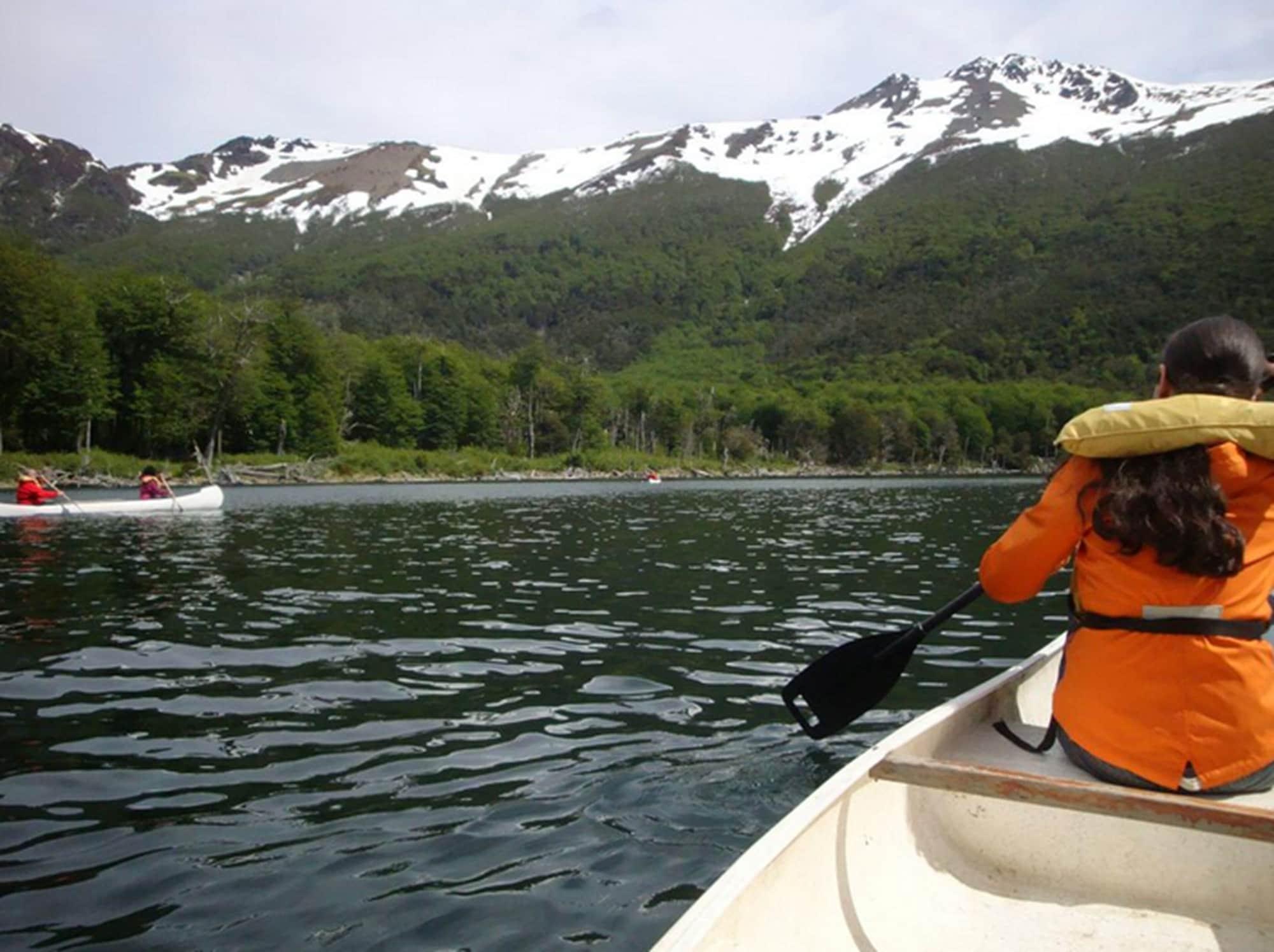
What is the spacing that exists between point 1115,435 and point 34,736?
789cm

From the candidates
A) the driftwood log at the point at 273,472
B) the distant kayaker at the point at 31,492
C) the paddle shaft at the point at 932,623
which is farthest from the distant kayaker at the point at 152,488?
the driftwood log at the point at 273,472

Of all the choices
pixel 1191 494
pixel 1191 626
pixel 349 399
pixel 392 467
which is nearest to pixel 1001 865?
pixel 1191 626

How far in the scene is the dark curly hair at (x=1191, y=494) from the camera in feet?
12.1

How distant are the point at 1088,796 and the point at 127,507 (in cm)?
3386

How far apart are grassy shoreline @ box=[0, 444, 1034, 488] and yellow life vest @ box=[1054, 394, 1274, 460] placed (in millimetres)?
69169

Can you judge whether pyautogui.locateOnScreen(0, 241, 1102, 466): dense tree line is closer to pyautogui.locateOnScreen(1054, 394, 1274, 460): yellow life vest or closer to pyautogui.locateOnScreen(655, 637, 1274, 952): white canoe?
pyautogui.locateOnScreen(655, 637, 1274, 952): white canoe

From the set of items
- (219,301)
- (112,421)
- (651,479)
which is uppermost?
(219,301)

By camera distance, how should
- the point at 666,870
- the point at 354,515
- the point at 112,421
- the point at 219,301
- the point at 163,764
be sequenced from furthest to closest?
the point at 219,301
the point at 112,421
the point at 354,515
the point at 163,764
the point at 666,870

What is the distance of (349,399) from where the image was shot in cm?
10462

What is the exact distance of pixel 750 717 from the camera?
8164 mm

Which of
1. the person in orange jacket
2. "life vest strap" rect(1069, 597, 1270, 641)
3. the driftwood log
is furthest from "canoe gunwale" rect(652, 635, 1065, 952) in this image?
the driftwood log

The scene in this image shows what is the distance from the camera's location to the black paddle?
259 inches

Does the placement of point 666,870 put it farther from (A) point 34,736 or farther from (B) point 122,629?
(B) point 122,629

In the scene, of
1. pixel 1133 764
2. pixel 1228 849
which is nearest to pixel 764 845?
pixel 1133 764
